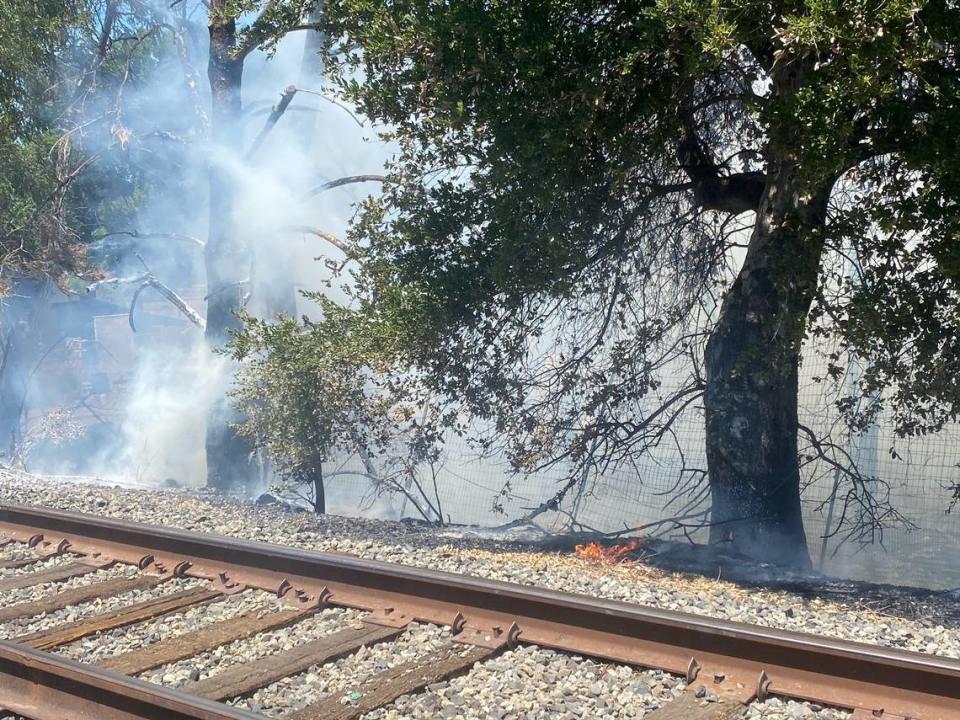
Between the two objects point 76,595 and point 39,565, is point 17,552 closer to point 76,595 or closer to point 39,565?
point 39,565

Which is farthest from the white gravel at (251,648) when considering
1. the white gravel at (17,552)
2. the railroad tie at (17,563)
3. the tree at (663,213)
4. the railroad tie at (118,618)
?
the tree at (663,213)

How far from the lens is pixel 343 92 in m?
9.34

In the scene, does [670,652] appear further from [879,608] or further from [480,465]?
[480,465]

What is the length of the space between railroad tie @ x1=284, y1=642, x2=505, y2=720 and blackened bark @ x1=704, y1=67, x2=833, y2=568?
15.0ft

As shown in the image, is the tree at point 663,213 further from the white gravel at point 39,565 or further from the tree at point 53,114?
the tree at point 53,114

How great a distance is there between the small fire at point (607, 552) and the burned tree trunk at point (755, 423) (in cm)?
117

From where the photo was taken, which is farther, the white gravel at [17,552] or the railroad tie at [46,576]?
the white gravel at [17,552]

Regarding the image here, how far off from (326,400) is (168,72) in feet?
46.9

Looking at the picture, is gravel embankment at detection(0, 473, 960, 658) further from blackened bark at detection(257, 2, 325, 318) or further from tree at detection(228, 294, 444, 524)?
blackened bark at detection(257, 2, 325, 318)

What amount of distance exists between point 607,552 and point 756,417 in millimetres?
2004

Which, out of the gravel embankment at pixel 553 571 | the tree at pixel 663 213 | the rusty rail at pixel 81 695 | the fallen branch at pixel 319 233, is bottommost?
the rusty rail at pixel 81 695

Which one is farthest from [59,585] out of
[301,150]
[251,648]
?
[301,150]

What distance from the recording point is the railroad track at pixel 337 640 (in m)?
4.34

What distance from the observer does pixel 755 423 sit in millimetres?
9352
